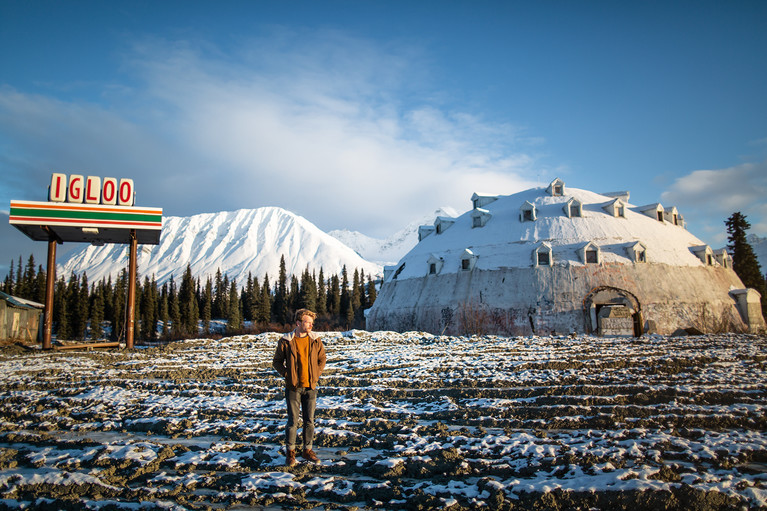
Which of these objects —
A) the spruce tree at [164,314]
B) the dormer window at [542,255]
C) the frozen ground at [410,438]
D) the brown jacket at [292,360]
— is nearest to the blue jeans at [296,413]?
the brown jacket at [292,360]

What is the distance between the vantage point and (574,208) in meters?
29.0

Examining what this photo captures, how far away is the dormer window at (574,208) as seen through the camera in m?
28.9

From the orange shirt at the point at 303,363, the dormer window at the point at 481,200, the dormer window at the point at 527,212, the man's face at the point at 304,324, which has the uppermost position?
the dormer window at the point at 481,200

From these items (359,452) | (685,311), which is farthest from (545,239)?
(359,452)

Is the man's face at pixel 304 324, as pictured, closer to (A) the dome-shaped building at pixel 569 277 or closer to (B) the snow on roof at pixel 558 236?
(A) the dome-shaped building at pixel 569 277

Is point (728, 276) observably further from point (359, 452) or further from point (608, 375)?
point (359, 452)

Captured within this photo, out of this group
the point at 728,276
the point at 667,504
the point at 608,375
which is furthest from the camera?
the point at 728,276

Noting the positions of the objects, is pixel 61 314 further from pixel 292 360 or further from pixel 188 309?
pixel 292 360

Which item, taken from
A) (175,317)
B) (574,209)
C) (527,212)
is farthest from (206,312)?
(574,209)

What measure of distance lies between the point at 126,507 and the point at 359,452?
2.89 meters

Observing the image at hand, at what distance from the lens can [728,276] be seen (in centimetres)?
2981

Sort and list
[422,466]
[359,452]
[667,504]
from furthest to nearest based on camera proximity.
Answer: [359,452]
[422,466]
[667,504]

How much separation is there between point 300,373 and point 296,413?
525 millimetres

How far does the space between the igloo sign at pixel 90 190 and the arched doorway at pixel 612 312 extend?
26.7 meters
